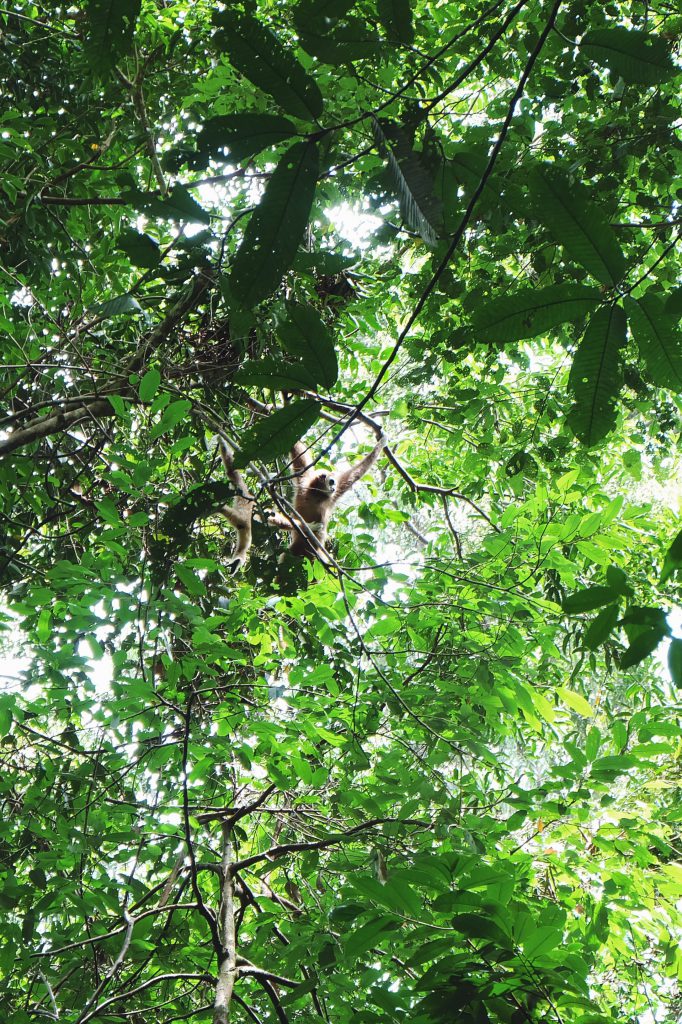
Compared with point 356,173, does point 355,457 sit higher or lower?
higher

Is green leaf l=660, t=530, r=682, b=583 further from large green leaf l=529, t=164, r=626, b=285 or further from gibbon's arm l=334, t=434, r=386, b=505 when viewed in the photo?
gibbon's arm l=334, t=434, r=386, b=505

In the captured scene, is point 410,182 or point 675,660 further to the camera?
point 410,182

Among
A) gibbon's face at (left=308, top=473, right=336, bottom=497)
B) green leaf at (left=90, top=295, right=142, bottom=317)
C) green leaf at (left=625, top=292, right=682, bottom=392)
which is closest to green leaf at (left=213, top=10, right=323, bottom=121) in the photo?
green leaf at (left=625, top=292, right=682, bottom=392)

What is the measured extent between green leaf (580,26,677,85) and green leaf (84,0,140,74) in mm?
479

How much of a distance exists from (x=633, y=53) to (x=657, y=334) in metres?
0.31

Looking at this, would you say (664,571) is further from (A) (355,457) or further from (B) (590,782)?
(A) (355,457)

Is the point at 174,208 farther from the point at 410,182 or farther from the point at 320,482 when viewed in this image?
the point at 320,482

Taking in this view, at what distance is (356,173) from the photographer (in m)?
2.18

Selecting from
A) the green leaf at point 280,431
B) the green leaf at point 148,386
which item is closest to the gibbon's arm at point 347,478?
the green leaf at point 148,386

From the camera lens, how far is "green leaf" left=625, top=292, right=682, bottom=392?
2.38 ft

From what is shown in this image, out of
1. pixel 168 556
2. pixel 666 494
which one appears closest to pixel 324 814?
pixel 168 556

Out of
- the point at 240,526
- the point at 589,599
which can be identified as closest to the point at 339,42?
the point at 589,599

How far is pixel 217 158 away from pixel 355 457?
3.17 metres

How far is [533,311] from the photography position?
0.74 meters
